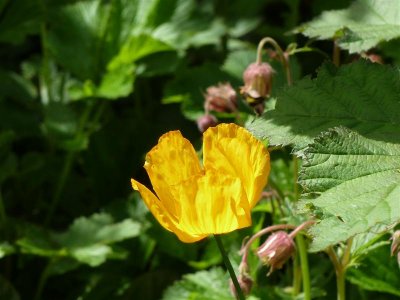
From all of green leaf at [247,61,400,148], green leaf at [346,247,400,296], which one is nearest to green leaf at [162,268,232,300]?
green leaf at [346,247,400,296]

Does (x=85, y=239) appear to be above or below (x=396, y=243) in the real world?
below

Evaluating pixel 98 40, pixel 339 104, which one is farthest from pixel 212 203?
pixel 98 40

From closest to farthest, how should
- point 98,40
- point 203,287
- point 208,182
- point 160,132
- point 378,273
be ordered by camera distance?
point 208,182 < point 378,273 < point 203,287 < point 98,40 < point 160,132

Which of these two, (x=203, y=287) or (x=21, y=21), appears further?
(x=21, y=21)

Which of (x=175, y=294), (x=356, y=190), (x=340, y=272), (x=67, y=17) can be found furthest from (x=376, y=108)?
(x=67, y=17)

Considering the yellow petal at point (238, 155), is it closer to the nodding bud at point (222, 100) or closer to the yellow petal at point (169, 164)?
the yellow petal at point (169, 164)

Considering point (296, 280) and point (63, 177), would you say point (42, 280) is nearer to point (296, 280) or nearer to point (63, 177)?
point (63, 177)

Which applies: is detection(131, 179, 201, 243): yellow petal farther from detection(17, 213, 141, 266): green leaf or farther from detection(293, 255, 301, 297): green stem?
detection(17, 213, 141, 266): green leaf

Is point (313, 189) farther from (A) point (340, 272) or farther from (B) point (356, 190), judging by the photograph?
(A) point (340, 272)

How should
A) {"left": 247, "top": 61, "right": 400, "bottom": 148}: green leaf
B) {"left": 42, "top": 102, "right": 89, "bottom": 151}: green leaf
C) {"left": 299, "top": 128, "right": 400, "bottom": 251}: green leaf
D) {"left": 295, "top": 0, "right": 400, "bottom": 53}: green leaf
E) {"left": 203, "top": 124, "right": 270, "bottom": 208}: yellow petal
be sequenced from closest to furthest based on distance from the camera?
{"left": 299, "top": 128, "right": 400, "bottom": 251}: green leaf → {"left": 203, "top": 124, "right": 270, "bottom": 208}: yellow petal → {"left": 247, "top": 61, "right": 400, "bottom": 148}: green leaf → {"left": 295, "top": 0, "right": 400, "bottom": 53}: green leaf → {"left": 42, "top": 102, "right": 89, "bottom": 151}: green leaf
